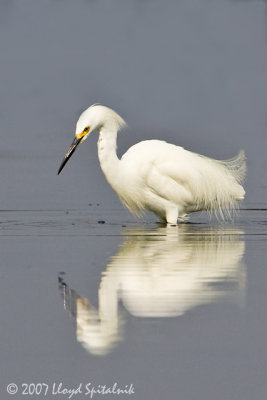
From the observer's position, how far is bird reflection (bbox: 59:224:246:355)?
6746 mm

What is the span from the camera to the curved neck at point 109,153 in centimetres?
1335

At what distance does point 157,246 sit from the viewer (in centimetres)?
1049

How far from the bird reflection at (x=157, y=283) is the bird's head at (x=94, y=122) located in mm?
2352

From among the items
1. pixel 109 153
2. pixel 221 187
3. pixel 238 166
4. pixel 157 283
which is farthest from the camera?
pixel 238 166

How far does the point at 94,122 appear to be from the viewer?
43.5 ft

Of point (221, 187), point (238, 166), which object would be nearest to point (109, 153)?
point (221, 187)

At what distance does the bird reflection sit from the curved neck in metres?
2.29

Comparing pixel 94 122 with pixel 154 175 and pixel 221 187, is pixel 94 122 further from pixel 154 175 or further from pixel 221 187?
pixel 221 187

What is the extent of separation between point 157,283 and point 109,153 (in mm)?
5527

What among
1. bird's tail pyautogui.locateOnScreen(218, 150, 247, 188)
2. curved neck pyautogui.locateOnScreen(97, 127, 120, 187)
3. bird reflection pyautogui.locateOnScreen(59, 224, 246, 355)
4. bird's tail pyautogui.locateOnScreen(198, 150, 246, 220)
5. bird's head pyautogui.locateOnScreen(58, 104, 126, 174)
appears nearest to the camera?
bird reflection pyautogui.locateOnScreen(59, 224, 246, 355)

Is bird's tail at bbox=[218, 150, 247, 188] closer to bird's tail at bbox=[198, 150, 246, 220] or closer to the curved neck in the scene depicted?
bird's tail at bbox=[198, 150, 246, 220]

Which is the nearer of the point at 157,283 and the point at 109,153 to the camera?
the point at 157,283

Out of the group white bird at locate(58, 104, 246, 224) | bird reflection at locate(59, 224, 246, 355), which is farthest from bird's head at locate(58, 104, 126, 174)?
bird reflection at locate(59, 224, 246, 355)

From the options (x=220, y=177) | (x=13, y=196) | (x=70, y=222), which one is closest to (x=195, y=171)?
(x=220, y=177)
